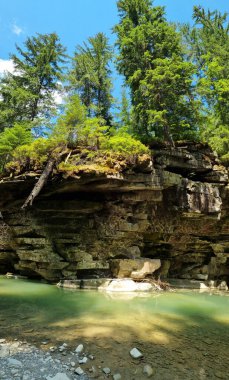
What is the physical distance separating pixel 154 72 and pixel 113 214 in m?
8.98

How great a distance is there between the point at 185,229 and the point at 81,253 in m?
6.99

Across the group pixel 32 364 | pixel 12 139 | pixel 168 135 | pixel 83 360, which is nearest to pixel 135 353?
pixel 83 360

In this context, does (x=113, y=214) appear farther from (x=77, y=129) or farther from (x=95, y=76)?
(x=95, y=76)

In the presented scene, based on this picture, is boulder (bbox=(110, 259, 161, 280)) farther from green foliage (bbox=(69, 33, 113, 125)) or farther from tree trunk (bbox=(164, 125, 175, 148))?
green foliage (bbox=(69, 33, 113, 125))

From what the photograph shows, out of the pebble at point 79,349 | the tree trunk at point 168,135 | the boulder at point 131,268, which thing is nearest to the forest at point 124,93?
the tree trunk at point 168,135

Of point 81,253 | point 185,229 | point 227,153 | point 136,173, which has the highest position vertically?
point 227,153

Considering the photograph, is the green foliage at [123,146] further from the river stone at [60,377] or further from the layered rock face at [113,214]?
the river stone at [60,377]

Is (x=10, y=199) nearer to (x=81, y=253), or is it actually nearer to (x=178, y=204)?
(x=81, y=253)

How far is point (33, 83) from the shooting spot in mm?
25969

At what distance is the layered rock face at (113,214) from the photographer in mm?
16469

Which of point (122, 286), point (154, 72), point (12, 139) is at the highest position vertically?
point (154, 72)

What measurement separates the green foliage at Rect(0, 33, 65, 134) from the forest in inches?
3.3

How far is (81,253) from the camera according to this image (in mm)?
16766

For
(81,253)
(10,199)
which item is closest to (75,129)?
(10,199)
